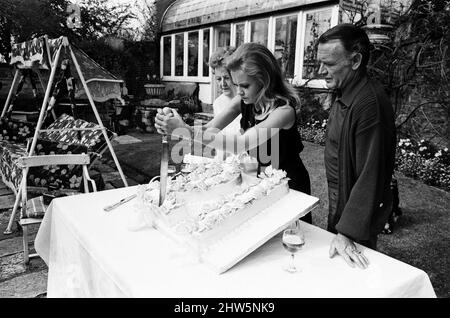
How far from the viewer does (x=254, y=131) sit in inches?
80.7

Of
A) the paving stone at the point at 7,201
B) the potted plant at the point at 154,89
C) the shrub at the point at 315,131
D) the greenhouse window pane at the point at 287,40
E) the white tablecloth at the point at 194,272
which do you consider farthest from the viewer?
the potted plant at the point at 154,89

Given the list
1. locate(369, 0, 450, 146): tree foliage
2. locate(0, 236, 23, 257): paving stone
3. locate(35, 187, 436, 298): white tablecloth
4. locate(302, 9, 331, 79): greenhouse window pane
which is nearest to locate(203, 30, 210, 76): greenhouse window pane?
locate(302, 9, 331, 79): greenhouse window pane

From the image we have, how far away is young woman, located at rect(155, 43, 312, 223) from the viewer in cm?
205

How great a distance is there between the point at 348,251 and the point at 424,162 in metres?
4.90

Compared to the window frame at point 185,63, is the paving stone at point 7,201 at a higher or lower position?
lower

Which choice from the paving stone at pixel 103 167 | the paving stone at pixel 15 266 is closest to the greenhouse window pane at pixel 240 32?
the paving stone at pixel 103 167

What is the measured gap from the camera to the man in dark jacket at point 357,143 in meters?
1.52

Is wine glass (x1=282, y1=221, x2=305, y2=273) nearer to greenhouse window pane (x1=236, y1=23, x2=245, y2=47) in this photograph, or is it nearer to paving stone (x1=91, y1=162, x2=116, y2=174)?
paving stone (x1=91, y1=162, x2=116, y2=174)

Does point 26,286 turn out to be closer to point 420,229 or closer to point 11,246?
point 11,246

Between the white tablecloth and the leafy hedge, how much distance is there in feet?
14.4

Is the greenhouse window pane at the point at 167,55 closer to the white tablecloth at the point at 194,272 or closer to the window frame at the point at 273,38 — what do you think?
the window frame at the point at 273,38

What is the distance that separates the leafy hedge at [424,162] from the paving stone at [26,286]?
5.07 meters

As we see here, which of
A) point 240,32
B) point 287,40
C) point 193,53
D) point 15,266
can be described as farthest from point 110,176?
point 193,53
